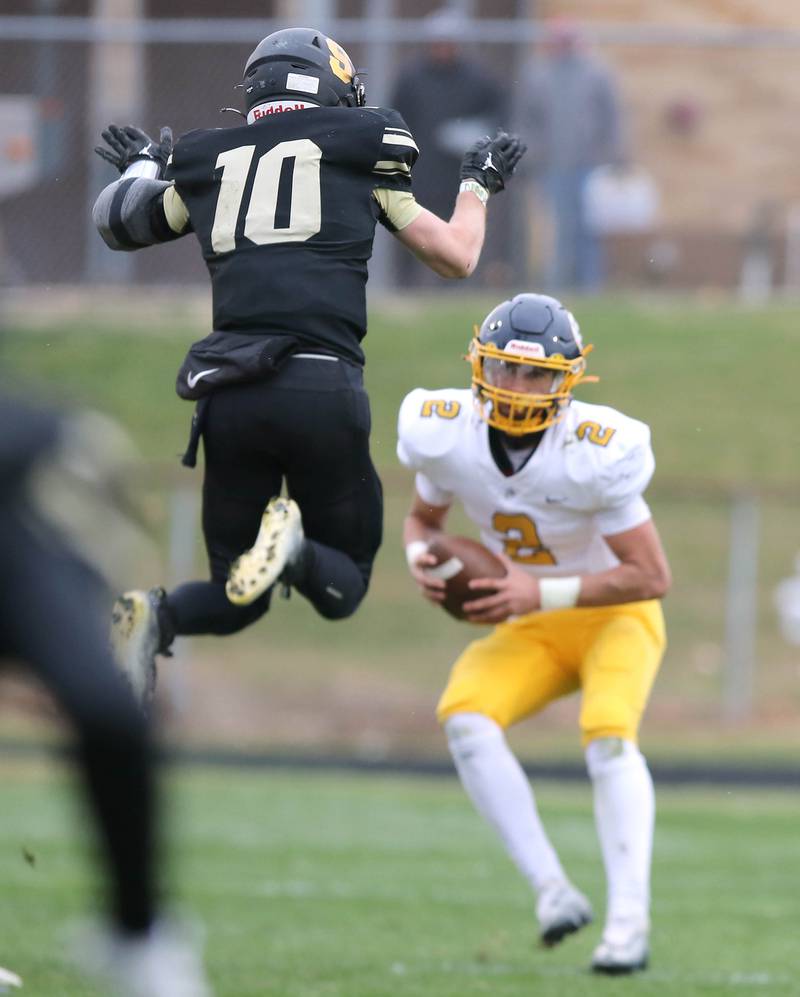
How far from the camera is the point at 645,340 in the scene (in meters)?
14.5

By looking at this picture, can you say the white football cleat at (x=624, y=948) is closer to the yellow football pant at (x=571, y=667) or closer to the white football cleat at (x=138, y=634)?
the yellow football pant at (x=571, y=667)

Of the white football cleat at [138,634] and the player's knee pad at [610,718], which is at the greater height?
the white football cleat at [138,634]

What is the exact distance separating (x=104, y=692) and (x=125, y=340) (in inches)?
467

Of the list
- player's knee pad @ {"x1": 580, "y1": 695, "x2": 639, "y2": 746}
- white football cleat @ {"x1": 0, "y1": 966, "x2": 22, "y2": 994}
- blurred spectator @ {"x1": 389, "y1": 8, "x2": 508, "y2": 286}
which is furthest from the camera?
blurred spectator @ {"x1": 389, "y1": 8, "x2": 508, "y2": 286}

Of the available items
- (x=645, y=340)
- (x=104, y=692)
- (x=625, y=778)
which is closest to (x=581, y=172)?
(x=645, y=340)

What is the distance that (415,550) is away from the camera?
5.81m

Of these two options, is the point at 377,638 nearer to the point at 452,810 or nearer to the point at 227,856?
the point at 452,810

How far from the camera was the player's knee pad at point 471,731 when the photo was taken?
5785mm

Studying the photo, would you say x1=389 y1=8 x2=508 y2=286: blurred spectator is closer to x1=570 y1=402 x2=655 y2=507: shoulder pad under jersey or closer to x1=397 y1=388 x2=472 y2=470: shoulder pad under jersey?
x1=397 y1=388 x2=472 y2=470: shoulder pad under jersey

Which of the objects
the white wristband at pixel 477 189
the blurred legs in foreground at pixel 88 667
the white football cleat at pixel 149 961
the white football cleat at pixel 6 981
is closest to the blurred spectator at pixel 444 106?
the white wristband at pixel 477 189

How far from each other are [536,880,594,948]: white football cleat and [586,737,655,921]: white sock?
0.10 metres

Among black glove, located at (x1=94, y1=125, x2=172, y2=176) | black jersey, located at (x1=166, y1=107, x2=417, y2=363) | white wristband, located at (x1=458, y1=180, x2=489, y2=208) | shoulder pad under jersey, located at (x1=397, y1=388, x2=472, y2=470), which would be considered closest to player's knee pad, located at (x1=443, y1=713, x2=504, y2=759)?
shoulder pad under jersey, located at (x1=397, y1=388, x2=472, y2=470)

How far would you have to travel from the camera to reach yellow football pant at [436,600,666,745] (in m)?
5.74

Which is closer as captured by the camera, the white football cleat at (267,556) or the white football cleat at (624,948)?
the white football cleat at (267,556)
